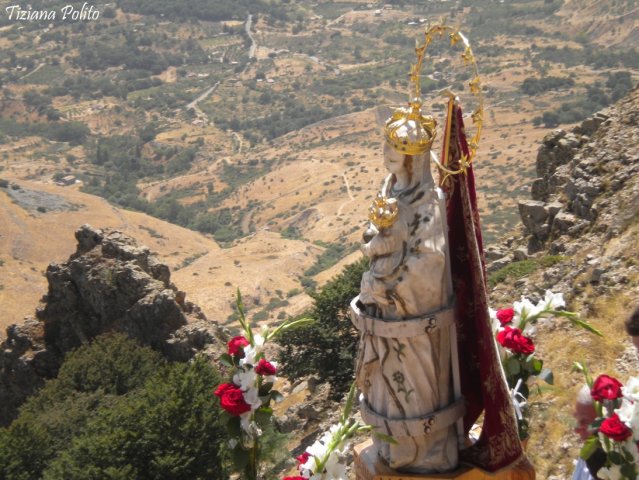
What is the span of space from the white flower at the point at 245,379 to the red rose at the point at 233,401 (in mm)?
71

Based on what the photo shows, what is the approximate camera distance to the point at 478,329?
868cm

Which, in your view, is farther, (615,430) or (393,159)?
(393,159)

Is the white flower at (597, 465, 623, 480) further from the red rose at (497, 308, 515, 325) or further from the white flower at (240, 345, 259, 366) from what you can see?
the white flower at (240, 345, 259, 366)

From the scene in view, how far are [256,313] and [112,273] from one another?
24103 mm

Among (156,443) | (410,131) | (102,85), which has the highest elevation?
(410,131)

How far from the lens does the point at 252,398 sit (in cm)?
917

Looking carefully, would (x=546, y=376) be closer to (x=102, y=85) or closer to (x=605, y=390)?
(x=605, y=390)

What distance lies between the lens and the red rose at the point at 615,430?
23.7 ft

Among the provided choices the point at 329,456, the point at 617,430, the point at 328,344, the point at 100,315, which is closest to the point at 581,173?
the point at 328,344

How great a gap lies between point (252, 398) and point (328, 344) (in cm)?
1455

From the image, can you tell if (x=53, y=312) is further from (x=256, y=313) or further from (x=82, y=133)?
(x=82, y=133)

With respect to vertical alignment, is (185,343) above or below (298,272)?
above

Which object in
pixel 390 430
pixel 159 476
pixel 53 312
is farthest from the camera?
pixel 53 312

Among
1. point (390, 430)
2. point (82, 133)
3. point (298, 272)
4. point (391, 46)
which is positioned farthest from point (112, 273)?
point (391, 46)
